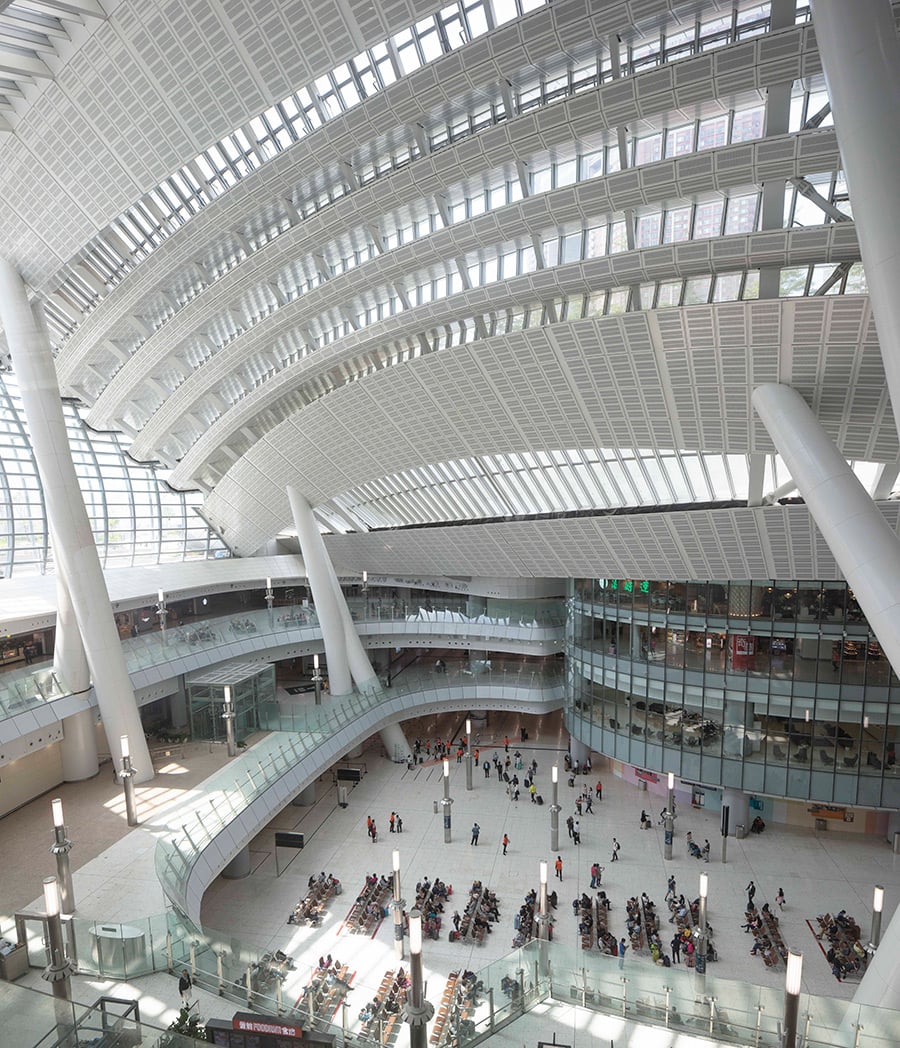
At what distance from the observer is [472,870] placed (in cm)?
2225

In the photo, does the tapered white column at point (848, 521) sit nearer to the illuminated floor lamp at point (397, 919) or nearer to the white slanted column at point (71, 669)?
the illuminated floor lamp at point (397, 919)

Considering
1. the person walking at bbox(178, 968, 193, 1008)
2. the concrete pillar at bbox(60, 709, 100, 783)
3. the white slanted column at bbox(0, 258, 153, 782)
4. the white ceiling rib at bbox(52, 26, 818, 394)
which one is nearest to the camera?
the white ceiling rib at bbox(52, 26, 818, 394)

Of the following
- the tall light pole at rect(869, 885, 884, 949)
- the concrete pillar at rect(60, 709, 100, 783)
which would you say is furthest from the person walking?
the tall light pole at rect(869, 885, 884, 949)

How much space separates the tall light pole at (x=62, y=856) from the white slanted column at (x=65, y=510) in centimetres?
683

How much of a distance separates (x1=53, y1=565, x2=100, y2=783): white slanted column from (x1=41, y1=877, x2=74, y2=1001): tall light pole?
11801mm

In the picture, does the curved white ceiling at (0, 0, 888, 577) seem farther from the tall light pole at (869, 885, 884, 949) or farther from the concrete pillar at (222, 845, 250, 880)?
the concrete pillar at (222, 845, 250, 880)

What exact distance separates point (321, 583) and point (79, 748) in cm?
1136

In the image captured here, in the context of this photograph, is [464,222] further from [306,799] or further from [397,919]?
[306,799]

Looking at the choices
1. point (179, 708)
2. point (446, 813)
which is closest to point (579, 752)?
point (446, 813)

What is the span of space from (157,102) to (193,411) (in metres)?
17.2

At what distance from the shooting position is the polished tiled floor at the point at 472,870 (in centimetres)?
1683

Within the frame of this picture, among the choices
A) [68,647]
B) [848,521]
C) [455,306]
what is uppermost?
[455,306]

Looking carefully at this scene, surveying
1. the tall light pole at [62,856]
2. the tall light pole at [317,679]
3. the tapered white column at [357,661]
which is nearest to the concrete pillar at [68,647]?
the tall light pole at [62,856]

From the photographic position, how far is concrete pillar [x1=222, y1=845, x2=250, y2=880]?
21.4 meters
